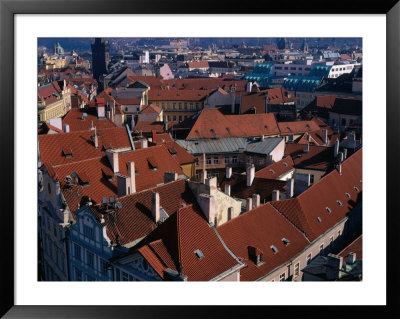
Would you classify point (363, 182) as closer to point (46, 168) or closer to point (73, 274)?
point (73, 274)

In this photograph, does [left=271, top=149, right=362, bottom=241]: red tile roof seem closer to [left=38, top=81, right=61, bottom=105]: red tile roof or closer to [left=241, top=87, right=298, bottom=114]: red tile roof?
[left=38, top=81, right=61, bottom=105]: red tile roof

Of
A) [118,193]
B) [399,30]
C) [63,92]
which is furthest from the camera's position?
[63,92]

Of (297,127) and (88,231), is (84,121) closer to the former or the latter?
(297,127)

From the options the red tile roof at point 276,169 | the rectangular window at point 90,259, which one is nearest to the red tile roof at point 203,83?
the red tile roof at point 276,169

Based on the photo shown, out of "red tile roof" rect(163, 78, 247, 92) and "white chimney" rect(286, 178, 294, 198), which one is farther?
"red tile roof" rect(163, 78, 247, 92)

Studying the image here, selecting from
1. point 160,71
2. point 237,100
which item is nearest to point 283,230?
point 237,100

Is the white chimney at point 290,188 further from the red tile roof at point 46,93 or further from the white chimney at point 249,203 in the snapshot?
the red tile roof at point 46,93

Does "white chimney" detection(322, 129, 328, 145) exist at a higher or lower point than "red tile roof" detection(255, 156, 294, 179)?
higher

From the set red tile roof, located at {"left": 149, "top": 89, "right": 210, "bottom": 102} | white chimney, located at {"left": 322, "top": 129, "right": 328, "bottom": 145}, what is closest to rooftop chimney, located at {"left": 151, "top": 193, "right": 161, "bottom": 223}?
white chimney, located at {"left": 322, "top": 129, "right": 328, "bottom": 145}
